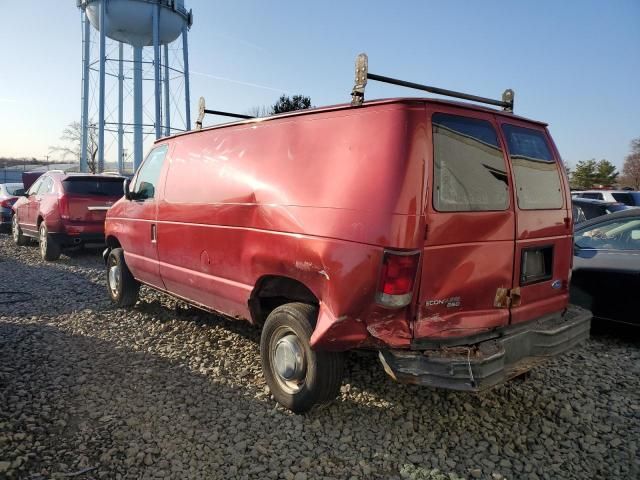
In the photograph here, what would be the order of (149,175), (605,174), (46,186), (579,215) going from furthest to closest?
(605,174) → (46,186) → (579,215) → (149,175)

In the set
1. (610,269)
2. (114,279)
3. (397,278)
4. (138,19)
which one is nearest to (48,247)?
(114,279)

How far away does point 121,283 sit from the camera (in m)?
5.75

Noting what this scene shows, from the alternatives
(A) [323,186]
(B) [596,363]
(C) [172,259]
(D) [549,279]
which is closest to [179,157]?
(C) [172,259]

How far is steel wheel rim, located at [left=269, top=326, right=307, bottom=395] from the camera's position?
3289 mm

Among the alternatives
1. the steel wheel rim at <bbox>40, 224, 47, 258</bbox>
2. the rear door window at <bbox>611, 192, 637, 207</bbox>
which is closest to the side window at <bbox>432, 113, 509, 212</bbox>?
the steel wheel rim at <bbox>40, 224, 47, 258</bbox>

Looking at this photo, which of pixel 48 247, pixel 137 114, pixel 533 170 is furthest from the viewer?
pixel 137 114

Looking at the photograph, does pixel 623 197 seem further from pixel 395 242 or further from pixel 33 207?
pixel 33 207

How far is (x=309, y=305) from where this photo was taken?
10.8 feet

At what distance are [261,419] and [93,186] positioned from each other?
7343mm

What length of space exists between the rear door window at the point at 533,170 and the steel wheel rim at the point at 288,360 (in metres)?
1.79

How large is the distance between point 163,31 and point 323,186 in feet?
88.2

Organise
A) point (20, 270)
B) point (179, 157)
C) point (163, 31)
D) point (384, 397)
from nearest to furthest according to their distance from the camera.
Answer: point (384, 397), point (179, 157), point (20, 270), point (163, 31)

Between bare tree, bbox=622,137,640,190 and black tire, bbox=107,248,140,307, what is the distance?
5873 centimetres

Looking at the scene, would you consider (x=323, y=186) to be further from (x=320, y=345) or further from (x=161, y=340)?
(x=161, y=340)
